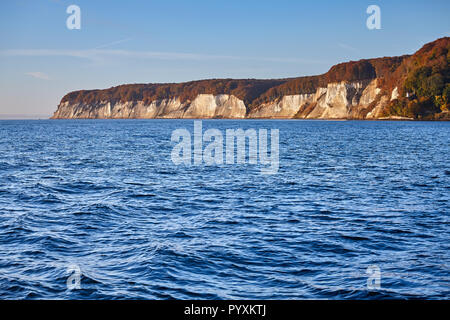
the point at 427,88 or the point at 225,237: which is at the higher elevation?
the point at 427,88

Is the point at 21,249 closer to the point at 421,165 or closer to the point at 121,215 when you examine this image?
the point at 121,215

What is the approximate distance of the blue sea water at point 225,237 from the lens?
1042 cm

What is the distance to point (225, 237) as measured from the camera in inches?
579

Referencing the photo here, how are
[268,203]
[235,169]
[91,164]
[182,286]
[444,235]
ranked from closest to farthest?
[182,286]
[444,235]
[268,203]
[235,169]
[91,164]

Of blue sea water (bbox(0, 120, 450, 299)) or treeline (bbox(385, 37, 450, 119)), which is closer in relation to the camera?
blue sea water (bbox(0, 120, 450, 299))

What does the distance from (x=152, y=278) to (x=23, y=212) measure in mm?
10173

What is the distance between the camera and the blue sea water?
34.2ft

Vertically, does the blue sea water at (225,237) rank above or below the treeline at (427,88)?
below

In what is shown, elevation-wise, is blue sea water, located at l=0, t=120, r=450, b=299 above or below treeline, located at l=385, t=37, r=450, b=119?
below

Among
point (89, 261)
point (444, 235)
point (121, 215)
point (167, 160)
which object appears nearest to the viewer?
point (89, 261)

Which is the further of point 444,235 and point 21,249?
point 444,235

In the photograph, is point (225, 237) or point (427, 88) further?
point (427, 88)

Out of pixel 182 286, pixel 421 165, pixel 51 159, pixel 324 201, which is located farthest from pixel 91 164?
pixel 182 286

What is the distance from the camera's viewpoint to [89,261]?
12.2m
